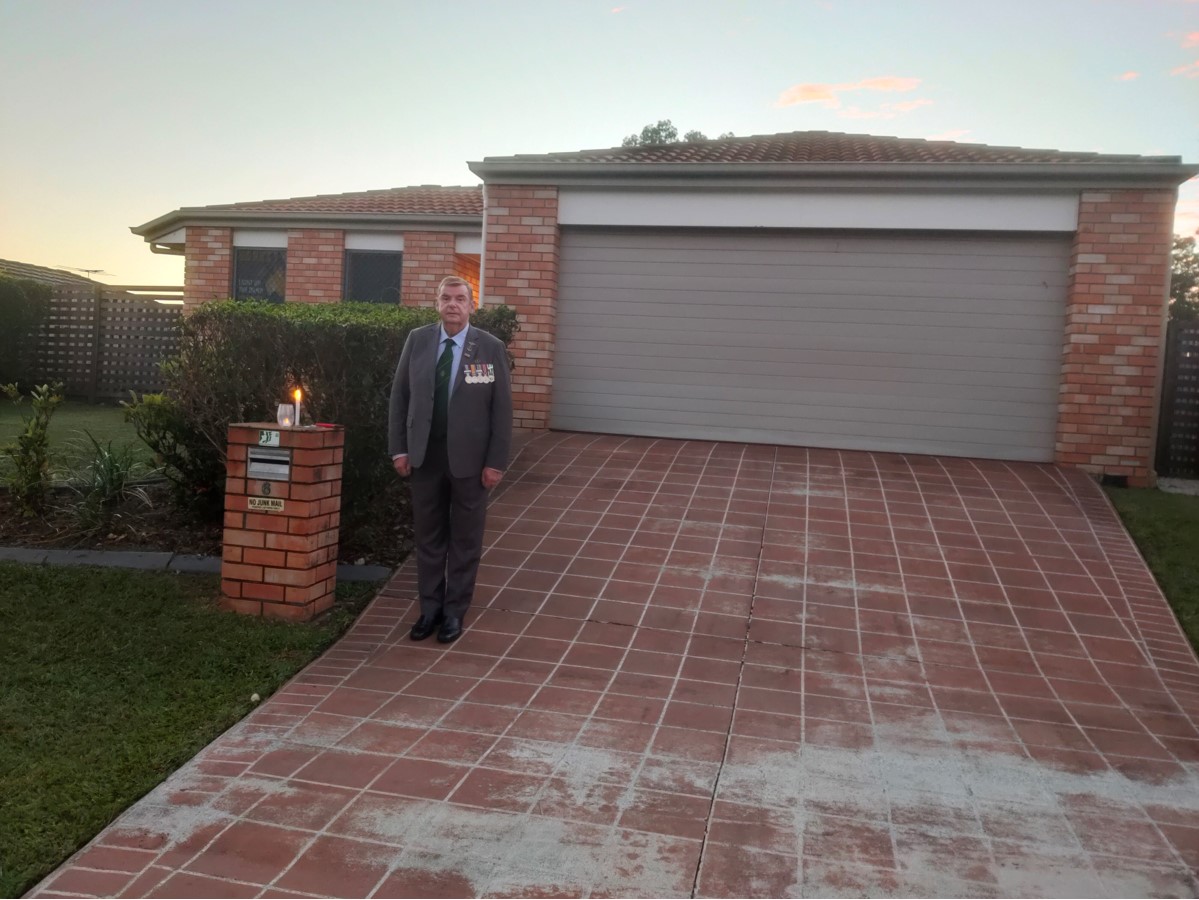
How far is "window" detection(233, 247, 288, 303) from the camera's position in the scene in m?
15.7

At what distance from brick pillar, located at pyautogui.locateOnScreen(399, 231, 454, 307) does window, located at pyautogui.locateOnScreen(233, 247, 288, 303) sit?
233cm

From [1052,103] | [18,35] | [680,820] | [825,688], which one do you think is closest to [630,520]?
[825,688]

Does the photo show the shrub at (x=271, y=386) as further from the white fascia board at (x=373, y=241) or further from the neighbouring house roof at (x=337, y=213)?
the white fascia board at (x=373, y=241)

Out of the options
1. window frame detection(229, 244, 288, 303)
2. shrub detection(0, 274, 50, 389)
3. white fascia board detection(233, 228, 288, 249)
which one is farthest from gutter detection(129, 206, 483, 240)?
shrub detection(0, 274, 50, 389)

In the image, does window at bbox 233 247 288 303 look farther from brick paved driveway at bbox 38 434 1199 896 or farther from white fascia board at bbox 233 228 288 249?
brick paved driveway at bbox 38 434 1199 896

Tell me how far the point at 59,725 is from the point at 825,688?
3.38 m

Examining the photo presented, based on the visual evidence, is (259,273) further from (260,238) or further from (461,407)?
(461,407)

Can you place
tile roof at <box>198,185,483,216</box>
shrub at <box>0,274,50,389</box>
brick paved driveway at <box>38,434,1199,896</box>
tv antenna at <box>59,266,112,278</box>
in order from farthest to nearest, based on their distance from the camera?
tv antenna at <box>59,266,112,278</box>
tile roof at <box>198,185,483,216</box>
shrub at <box>0,274,50,389</box>
brick paved driveway at <box>38,434,1199,896</box>

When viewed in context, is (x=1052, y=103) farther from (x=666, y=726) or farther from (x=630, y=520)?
(x=666, y=726)

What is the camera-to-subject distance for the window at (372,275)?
15180mm

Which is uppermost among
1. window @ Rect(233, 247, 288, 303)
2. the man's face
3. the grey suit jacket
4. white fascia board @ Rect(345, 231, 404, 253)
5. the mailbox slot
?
white fascia board @ Rect(345, 231, 404, 253)

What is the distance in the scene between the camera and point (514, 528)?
6.88 metres

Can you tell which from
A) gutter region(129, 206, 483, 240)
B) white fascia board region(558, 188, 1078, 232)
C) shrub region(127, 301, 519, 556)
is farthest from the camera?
gutter region(129, 206, 483, 240)

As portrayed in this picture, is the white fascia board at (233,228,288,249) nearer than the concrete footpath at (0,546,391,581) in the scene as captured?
No
